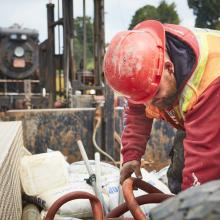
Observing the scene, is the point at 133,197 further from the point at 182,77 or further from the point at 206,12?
the point at 206,12

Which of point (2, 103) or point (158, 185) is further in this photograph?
point (2, 103)

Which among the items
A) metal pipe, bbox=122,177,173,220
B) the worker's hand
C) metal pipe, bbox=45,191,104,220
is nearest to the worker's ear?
metal pipe, bbox=122,177,173,220

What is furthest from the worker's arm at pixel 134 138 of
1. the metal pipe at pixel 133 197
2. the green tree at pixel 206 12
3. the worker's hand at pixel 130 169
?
the green tree at pixel 206 12

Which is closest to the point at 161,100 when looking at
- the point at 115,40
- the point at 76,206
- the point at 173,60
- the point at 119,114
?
the point at 173,60

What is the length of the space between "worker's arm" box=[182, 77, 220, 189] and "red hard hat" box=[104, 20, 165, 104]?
0.85ft

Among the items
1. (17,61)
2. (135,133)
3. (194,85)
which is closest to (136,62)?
(194,85)

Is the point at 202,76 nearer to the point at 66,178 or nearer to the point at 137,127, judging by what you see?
the point at 137,127

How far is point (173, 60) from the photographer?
2.26 m

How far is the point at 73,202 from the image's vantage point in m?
3.49

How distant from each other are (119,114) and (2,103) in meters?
8.93

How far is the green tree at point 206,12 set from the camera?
145 ft

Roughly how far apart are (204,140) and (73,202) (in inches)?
67.7

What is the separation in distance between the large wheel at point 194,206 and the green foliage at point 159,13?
48.6 meters

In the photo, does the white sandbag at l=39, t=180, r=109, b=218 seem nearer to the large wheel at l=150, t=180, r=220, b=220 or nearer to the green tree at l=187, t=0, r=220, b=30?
the large wheel at l=150, t=180, r=220, b=220
